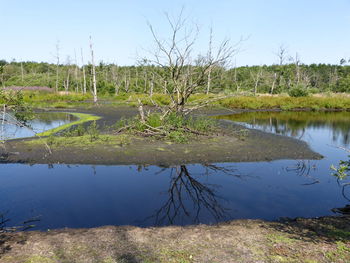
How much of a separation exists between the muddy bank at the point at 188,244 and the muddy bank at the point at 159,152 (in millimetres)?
5116

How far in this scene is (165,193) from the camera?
804 cm

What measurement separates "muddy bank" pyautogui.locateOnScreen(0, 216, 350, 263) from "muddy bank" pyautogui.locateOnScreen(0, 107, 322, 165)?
5.12 meters

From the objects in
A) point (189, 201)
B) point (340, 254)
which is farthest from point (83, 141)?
point (340, 254)

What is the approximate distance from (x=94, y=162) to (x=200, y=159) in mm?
3944

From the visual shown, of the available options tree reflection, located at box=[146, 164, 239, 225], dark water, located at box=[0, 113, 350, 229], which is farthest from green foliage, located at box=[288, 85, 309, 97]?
tree reflection, located at box=[146, 164, 239, 225]

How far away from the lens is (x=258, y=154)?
11602 mm

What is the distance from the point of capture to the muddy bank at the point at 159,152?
10453 mm

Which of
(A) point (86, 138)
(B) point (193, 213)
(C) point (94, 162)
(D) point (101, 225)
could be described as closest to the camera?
(D) point (101, 225)

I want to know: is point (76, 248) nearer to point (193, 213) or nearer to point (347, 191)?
point (193, 213)

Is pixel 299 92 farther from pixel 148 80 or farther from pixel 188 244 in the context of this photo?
pixel 188 244

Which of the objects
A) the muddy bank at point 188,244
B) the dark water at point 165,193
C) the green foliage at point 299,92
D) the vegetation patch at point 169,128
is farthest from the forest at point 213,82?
the muddy bank at point 188,244

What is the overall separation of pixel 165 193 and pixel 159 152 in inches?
134

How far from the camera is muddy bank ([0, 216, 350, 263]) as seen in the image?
4309 mm

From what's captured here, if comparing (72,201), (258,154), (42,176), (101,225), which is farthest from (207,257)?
(258,154)
